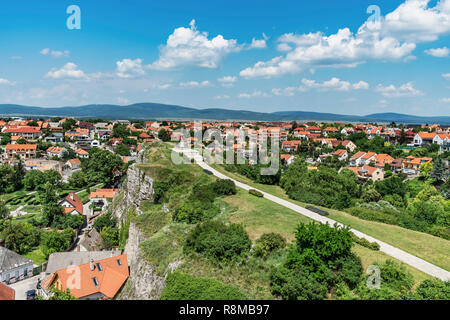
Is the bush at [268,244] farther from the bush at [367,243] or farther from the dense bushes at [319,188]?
the dense bushes at [319,188]

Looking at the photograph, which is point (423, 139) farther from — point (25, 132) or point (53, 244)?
point (25, 132)

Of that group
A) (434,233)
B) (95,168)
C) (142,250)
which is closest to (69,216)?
(95,168)

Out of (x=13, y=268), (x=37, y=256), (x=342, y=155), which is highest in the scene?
(x=342, y=155)

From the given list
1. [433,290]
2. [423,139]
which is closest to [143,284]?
[433,290]

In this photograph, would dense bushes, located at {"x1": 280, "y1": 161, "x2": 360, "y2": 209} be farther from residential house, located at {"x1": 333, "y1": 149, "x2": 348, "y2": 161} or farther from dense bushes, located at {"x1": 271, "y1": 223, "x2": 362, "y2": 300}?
residential house, located at {"x1": 333, "y1": 149, "x2": 348, "y2": 161}

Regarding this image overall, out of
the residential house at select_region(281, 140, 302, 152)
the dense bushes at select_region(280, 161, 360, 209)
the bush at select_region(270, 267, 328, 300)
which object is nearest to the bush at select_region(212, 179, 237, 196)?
the dense bushes at select_region(280, 161, 360, 209)
